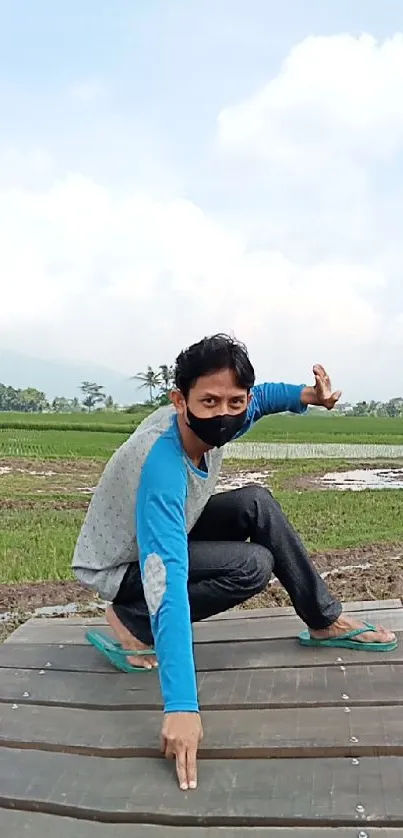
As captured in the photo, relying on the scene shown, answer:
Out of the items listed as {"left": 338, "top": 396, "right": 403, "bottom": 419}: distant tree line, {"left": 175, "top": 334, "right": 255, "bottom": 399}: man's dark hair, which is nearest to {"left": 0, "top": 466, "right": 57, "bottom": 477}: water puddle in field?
{"left": 175, "top": 334, "right": 255, "bottom": 399}: man's dark hair

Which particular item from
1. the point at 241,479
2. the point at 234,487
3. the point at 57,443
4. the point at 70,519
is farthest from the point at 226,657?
the point at 57,443

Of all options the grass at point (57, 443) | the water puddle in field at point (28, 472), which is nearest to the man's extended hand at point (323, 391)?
the water puddle in field at point (28, 472)

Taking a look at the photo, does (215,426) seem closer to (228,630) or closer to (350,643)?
(350,643)

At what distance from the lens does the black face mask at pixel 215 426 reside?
216cm

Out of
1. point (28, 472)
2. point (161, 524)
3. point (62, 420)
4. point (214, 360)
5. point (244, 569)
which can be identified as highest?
point (214, 360)

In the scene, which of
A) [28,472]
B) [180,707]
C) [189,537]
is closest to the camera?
[180,707]

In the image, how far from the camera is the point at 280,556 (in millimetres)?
2510

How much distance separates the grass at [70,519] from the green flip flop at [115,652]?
3.04 meters

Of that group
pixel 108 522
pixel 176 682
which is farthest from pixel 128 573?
pixel 176 682

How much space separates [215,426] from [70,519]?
21.1ft

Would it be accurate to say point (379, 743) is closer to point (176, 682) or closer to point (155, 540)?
point (176, 682)

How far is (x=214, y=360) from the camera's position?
2.10 m

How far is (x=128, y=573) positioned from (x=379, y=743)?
930 mm

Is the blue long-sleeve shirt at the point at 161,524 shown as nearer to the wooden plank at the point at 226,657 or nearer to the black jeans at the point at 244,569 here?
the black jeans at the point at 244,569
